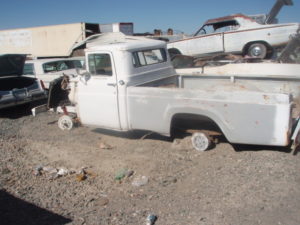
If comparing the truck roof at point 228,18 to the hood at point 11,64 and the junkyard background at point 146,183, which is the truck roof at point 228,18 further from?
the junkyard background at point 146,183

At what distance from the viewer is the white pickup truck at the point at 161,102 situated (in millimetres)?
3881

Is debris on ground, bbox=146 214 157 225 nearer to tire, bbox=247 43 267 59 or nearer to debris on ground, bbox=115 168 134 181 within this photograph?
debris on ground, bbox=115 168 134 181

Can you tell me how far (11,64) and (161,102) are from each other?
563 centimetres

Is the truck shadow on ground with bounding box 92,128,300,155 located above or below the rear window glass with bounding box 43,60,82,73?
below

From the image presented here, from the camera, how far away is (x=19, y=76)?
862cm

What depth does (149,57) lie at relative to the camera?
5.66 m

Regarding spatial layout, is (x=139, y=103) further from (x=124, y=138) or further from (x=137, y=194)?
(x=137, y=194)

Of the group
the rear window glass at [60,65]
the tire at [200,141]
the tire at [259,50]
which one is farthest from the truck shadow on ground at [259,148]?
the tire at [259,50]

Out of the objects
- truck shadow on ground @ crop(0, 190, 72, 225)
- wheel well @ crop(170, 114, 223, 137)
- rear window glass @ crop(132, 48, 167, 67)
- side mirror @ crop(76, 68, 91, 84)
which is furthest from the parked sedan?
wheel well @ crop(170, 114, 223, 137)

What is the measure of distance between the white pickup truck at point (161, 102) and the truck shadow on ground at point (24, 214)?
6.69ft

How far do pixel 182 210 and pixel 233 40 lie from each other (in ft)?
31.9

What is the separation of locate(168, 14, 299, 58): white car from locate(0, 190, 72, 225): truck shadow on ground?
10.00m

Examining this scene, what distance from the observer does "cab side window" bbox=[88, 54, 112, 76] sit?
5145 mm

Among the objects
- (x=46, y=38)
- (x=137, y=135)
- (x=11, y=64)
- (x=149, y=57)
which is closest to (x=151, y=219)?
(x=137, y=135)
